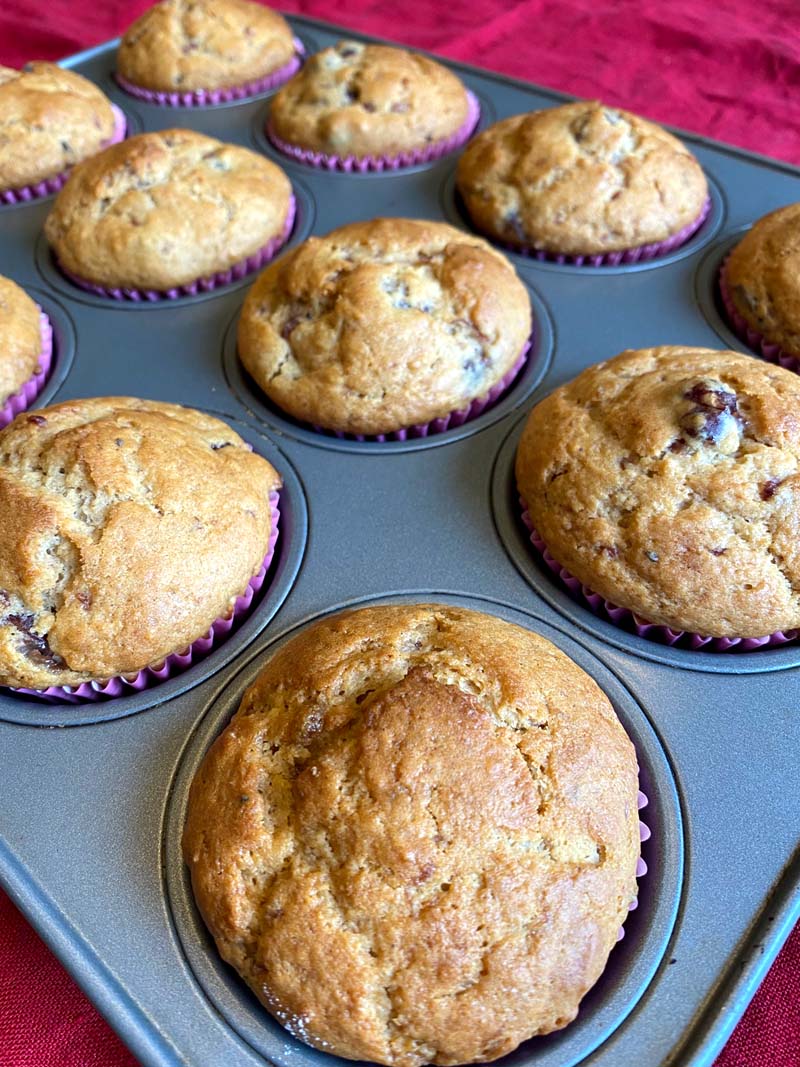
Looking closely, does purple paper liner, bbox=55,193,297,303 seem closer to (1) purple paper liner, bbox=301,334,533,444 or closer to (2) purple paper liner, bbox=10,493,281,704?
(1) purple paper liner, bbox=301,334,533,444

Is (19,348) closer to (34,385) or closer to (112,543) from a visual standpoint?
(34,385)

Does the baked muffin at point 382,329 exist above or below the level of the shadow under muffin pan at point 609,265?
below

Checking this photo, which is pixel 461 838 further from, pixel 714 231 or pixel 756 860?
pixel 714 231

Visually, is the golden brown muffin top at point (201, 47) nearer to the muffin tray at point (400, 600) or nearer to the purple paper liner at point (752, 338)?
the muffin tray at point (400, 600)

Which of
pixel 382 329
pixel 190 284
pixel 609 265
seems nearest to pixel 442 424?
pixel 382 329

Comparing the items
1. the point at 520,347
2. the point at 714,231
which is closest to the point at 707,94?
the point at 714,231

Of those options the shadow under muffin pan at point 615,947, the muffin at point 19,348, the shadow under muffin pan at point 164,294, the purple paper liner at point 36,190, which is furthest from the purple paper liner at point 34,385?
the shadow under muffin pan at point 615,947
